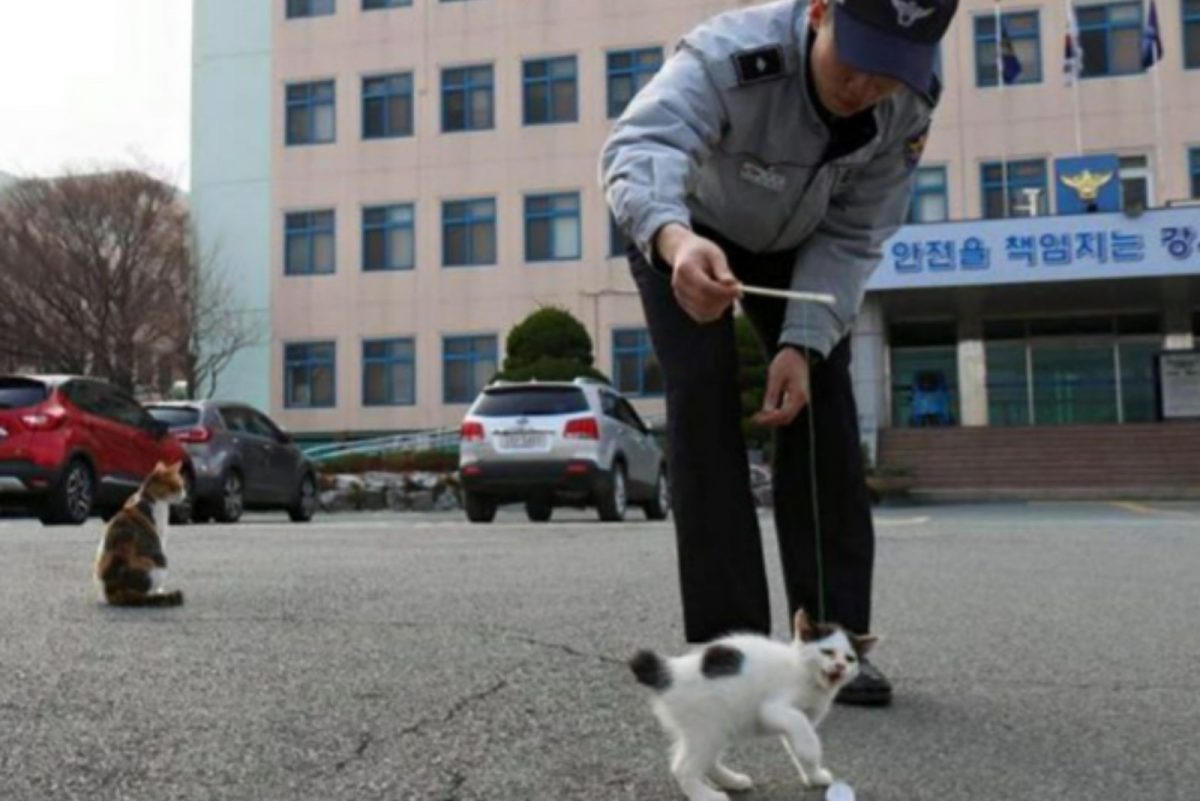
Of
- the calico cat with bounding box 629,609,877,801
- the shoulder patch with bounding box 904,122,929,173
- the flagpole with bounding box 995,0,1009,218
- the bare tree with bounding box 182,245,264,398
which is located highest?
the flagpole with bounding box 995,0,1009,218

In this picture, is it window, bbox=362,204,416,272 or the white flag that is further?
window, bbox=362,204,416,272

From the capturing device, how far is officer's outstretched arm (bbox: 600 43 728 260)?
8.59 feet

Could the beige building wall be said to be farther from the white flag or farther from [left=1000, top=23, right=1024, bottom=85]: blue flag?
[left=1000, top=23, right=1024, bottom=85]: blue flag

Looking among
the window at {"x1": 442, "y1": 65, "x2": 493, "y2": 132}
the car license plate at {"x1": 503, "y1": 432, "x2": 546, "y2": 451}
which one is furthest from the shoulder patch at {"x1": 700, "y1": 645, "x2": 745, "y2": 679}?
the window at {"x1": 442, "y1": 65, "x2": 493, "y2": 132}

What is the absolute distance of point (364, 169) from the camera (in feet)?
123

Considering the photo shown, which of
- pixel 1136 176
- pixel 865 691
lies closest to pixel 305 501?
pixel 865 691

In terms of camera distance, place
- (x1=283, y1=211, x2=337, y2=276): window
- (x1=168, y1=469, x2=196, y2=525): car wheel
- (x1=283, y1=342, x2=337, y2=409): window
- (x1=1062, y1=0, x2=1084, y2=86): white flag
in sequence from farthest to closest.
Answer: (x1=283, y1=211, x2=337, y2=276): window
(x1=283, y1=342, x2=337, y2=409): window
(x1=1062, y1=0, x2=1084, y2=86): white flag
(x1=168, y1=469, x2=196, y2=525): car wheel

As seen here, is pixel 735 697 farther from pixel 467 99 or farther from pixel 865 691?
pixel 467 99

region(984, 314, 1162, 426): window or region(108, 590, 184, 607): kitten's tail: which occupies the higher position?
region(984, 314, 1162, 426): window

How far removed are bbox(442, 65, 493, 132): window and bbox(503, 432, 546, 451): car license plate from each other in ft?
77.1

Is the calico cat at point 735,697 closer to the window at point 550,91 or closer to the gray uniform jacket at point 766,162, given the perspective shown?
the gray uniform jacket at point 766,162

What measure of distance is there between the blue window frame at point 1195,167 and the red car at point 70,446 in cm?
2709

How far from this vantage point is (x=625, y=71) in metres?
36.1

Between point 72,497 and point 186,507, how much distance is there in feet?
7.35
